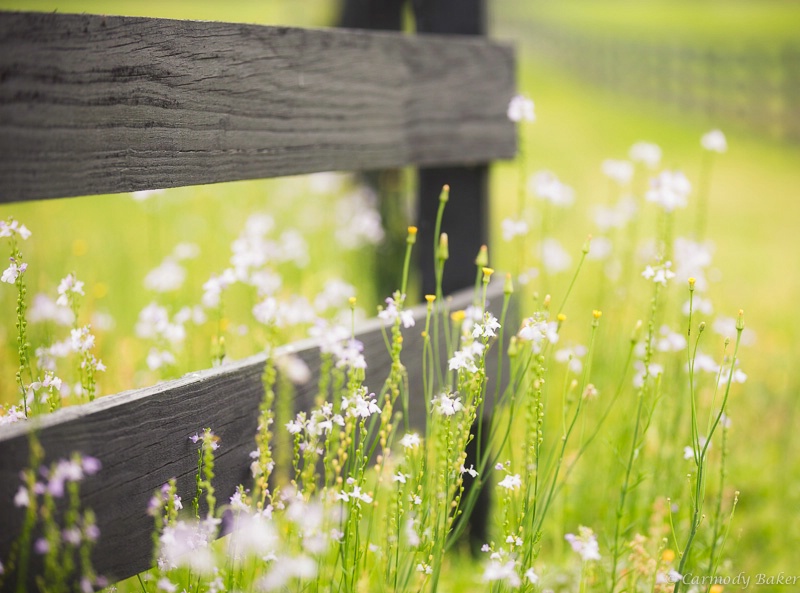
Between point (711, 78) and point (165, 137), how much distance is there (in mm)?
20761

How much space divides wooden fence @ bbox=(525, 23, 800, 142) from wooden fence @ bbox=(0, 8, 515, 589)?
55.9ft

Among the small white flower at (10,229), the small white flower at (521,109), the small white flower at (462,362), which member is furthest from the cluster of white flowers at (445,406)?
the small white flower at (521,109)

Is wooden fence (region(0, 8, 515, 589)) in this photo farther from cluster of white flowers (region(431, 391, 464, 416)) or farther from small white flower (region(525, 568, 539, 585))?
small white flower (region(525, 568, 539, 585))

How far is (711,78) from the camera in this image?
62.7 feet

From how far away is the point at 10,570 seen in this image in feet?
3.66

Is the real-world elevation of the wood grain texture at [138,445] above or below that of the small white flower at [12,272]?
below

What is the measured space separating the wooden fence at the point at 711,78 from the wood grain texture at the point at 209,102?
16705 millimetres

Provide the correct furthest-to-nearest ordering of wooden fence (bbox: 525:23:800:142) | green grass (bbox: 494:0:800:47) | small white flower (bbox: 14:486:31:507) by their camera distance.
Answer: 1. green grass (bbox: 494:0:800:47)
2. wooden fence (bbox: 525:23:800:142)
3. small white flower (bbox: 14:486:31:507)

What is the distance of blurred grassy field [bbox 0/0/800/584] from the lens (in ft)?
10.1

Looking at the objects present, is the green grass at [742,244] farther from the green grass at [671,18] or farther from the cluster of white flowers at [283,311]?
the green grass at [671,18]

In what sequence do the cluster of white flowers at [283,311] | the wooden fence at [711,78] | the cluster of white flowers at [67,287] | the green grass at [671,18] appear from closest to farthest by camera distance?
the cluster of white flowers at [67,287] → the cluster of white flowers at [283,311] → the wooden fence at [711,78] → the green grass at [671,18]

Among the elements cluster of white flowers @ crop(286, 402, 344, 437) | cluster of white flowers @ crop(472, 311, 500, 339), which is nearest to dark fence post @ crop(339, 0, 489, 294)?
cluster of white flowers @ crop(472, 311, 500, 339)

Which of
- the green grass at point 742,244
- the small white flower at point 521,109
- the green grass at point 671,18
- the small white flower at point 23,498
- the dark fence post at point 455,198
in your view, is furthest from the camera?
the green grass at point 671,18

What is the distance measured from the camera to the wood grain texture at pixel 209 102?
1.14 m
